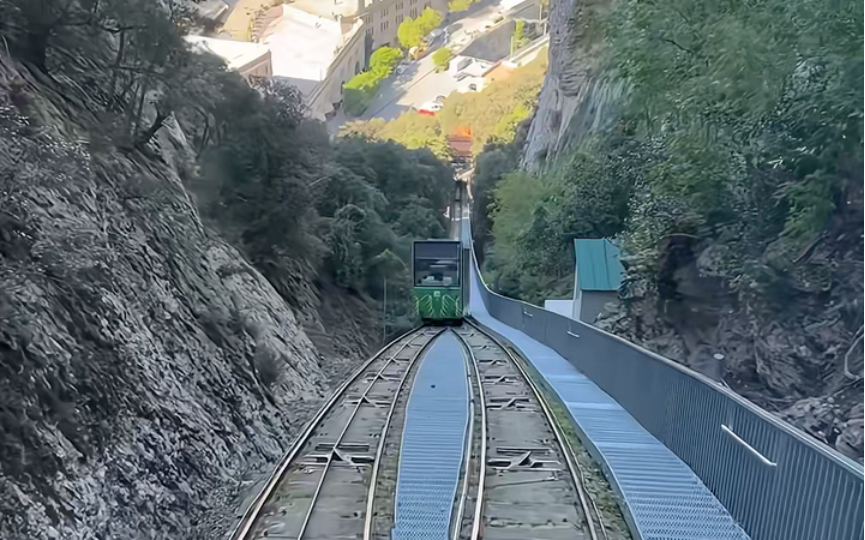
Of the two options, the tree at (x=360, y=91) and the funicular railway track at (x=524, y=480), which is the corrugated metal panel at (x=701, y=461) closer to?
the funicular railway track at (x=524, y=480)

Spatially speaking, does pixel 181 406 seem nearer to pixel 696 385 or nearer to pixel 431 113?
pixel 696 385

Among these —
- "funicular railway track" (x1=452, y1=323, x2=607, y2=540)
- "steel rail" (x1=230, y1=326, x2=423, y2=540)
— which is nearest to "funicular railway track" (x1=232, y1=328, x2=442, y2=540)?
"steel rail" (x1=230, y1=326, x2=423, y2=540)

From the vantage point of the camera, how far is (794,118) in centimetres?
1409

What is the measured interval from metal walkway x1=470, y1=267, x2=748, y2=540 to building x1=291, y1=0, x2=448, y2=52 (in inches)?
3551

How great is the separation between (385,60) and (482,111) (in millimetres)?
21131

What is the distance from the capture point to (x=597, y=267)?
34500mm

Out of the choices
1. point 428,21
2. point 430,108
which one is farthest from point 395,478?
point 428,21

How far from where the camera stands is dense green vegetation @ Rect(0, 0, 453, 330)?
18.4 meters

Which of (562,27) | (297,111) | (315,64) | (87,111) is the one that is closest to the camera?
(87,111)

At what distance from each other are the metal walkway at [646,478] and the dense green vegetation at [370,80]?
10360cm

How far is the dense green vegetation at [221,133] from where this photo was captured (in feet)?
60.4

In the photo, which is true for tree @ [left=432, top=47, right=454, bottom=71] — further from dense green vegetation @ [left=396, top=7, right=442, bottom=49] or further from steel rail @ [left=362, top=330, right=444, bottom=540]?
steel rail @ [left=362, top=330, right=444, bottom=540]

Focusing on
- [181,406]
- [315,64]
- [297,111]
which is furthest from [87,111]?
[315,64]

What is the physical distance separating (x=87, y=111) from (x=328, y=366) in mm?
10902
